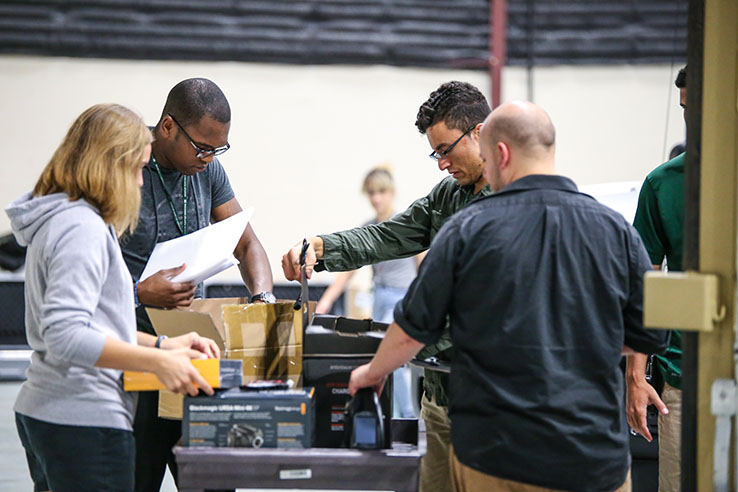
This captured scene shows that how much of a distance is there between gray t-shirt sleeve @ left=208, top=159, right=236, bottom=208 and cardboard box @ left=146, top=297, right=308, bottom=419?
30.0 inches

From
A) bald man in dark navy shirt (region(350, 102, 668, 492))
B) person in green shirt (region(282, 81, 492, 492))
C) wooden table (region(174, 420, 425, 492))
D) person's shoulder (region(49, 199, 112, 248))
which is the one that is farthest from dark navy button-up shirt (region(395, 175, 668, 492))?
person's shoulder (region(49, 199, 112, 248))

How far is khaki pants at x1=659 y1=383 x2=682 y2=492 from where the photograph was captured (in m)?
2.57

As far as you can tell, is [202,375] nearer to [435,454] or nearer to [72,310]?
[72,310]

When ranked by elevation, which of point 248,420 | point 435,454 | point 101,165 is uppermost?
point 101,165

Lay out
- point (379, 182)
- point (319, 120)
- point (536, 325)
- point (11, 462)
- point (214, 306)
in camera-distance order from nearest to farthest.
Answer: point (536, 325) → point (214, 306) → point (11, 462) → point (379, 182) → point (319, 120)

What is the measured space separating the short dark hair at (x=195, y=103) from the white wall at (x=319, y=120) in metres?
4.63

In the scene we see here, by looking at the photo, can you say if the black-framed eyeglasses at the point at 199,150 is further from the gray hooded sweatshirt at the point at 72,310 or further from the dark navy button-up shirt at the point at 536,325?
the dark navy button-up shirt at the point at 536,325

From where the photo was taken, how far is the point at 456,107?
2.53m

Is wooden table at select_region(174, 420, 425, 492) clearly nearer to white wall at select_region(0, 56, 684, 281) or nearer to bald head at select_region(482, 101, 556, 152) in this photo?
bald head at select_region(482, 101, 556, 152)

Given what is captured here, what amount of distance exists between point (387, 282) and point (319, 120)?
2.40 m

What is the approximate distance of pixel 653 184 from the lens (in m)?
2.64

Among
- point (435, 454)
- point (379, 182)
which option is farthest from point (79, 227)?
point (379, 182)

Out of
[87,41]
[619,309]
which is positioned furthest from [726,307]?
[87,41]

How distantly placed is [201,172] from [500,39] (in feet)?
17.6
